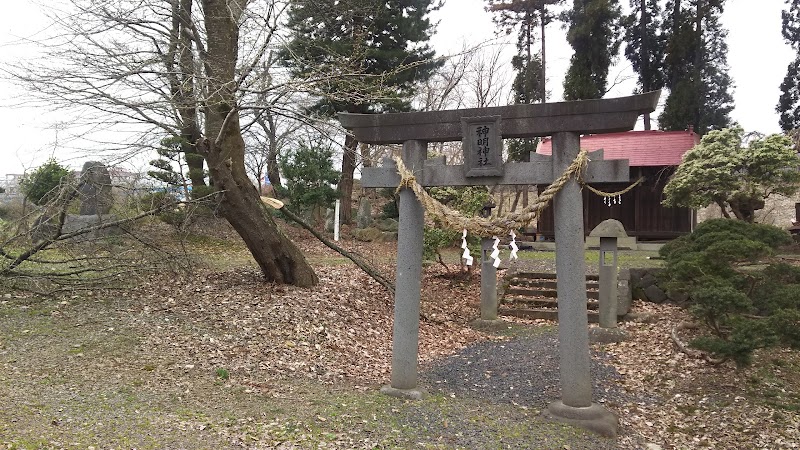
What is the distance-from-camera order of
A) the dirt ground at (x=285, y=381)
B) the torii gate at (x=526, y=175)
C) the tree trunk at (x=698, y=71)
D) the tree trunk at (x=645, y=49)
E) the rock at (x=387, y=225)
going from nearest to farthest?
the dirt ground at (x=285, y=381) < the torii gate at (x=526, y=175) < the rock at (x=387, y=225) < the tree trunk at (x=698, y=71) < the tree trunk at (x=645, y=49)

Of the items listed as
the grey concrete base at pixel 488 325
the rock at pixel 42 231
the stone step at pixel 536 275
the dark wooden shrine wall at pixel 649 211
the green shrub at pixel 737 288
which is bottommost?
the grey concrete base at pixel 488 325

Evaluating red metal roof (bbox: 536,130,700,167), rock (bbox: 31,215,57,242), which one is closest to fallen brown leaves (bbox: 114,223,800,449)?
rock (bbox: 31,215,57,242)

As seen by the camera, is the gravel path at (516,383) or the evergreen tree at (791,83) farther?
the evergreen tree at (791,83)

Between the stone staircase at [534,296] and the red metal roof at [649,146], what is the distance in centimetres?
597

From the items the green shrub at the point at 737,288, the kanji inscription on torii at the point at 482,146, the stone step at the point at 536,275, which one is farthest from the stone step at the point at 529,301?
the kanji inscription on torii at the point at 482,146

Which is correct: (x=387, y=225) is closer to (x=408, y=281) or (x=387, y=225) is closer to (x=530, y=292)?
(x=530, y=292)

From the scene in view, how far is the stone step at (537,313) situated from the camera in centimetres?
1102

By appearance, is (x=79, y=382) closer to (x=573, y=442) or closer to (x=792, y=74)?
(x=573, y=442)

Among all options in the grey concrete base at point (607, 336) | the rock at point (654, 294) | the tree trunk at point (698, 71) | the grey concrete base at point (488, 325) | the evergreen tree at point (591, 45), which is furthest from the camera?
the evergreen tree at point (591, 45)

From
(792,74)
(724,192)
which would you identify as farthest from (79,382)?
(792,74)

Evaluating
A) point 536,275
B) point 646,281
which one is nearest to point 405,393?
point 536,275

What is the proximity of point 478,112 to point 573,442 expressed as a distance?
10.8ft

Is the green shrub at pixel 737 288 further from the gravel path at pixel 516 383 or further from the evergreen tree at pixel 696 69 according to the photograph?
the evergreen tree at pixel 696 69

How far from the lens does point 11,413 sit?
446 centimetres
